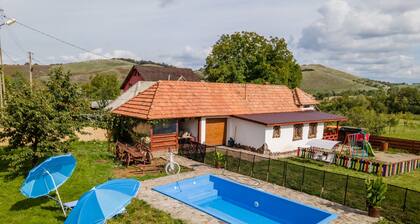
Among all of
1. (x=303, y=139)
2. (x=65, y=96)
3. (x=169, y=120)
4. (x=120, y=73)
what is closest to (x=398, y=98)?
(x=303, y=139)

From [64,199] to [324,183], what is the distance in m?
12.4

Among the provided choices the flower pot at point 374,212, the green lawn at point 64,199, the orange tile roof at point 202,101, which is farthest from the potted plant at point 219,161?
the flower pot at point 374,212

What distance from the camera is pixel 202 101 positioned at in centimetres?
2472

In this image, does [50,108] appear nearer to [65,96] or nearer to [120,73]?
[65,96]

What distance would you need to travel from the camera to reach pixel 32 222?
34.5 feet

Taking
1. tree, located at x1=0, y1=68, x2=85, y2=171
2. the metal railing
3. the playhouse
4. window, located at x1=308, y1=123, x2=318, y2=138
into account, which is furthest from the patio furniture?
window, located at x1=308, y1=123, x2=318, y2=138

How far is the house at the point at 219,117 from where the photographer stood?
71.3ft

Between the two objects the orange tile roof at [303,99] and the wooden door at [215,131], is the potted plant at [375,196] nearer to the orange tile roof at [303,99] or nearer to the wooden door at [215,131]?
the wooden door at [215,131]

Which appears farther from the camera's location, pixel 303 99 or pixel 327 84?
pixel 327 84

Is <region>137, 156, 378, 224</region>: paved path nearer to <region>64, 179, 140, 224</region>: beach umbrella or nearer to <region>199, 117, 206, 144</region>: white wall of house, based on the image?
<region>64, 179, 140, 224</region>: beach umbrella

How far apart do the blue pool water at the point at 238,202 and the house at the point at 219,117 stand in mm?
6452

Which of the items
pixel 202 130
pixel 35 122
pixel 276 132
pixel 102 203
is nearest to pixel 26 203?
pixel 35 122

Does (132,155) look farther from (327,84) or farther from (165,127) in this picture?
(327,84)

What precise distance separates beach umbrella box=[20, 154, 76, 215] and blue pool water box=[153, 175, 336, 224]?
4.47 m
